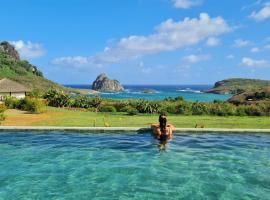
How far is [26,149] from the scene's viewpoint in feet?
62.6

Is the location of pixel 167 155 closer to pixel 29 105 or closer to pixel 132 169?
pixel 132 169

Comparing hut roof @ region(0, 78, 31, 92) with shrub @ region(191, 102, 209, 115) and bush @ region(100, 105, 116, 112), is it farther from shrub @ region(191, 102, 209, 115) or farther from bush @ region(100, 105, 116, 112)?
shrub @ region(191, 102, 209, 115)

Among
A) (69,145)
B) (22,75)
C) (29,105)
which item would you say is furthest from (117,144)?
(22,75)

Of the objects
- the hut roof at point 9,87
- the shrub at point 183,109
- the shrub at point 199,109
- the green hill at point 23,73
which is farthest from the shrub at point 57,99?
the green hill at point 23,73

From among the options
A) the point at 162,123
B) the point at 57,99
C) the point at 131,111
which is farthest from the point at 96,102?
the point at 162,123

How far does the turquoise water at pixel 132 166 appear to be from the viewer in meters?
12.8

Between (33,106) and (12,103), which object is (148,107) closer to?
(33,106)

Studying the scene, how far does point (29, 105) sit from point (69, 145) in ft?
59.2

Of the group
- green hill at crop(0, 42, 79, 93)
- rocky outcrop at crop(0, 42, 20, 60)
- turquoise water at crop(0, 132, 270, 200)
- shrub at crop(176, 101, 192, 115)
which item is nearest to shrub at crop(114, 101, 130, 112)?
shrub at crop(176, 101, 192, 115)

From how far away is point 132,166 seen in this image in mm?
16078

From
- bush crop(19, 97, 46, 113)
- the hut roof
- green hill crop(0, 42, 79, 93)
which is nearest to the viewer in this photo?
bush crop(19, 97, 46, 113)

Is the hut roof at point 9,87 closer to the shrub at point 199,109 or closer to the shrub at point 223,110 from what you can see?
the shrub at point 199,109

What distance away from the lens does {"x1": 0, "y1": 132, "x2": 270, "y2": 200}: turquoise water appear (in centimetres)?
1279

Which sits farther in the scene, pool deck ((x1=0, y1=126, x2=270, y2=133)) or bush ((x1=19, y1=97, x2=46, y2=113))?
bush ((x1=19, y1=97, x2=46, y2=113))
